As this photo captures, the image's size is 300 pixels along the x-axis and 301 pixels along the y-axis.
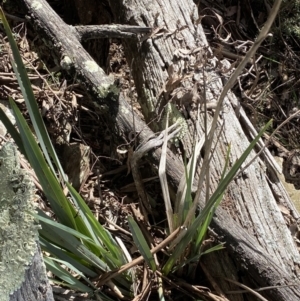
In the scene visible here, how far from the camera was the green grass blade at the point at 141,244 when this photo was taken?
1.24 meters

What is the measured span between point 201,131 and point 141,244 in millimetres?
503

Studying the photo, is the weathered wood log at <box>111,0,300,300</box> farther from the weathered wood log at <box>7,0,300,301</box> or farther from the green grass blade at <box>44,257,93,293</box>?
the green grass blade at <box>44,257,93,293</box>

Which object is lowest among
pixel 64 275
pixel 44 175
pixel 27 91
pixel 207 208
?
pixel 64 275

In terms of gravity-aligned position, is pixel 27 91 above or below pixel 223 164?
above

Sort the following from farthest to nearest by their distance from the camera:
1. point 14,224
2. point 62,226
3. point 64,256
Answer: point 64,256
point 62,226
point 14,224

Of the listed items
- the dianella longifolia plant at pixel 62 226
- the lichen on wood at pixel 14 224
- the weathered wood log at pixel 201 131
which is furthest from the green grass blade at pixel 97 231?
the lichen on wood at pixel 14 224

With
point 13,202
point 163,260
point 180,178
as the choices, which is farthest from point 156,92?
point 13,202

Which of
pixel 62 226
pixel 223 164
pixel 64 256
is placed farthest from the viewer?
pixel 223 164

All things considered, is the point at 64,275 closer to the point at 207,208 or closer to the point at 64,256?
the point at 64,256

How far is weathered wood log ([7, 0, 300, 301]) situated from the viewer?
144 cm

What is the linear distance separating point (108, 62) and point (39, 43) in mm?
328

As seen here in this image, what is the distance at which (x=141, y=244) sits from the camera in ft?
4.30

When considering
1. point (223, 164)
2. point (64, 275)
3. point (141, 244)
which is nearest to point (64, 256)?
point (64, 275)

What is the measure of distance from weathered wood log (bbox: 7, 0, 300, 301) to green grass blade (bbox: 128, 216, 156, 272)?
0.21 metres
